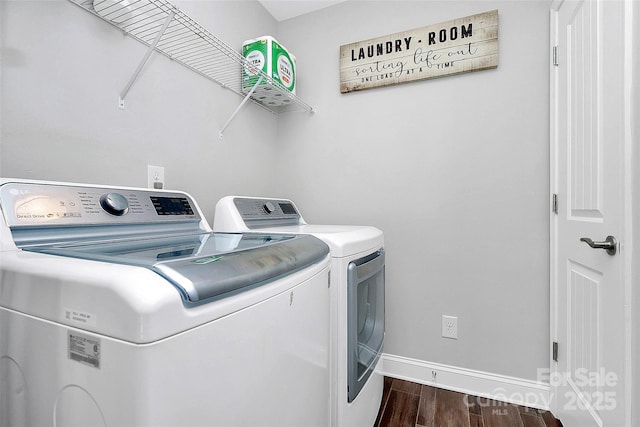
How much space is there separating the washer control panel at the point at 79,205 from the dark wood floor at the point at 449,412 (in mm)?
1485

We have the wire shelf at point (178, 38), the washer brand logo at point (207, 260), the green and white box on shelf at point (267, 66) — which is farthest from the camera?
the green and white box on shelf at point (267, 66)

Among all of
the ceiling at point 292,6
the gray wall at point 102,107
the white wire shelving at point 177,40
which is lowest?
the gray wall at point 102,107

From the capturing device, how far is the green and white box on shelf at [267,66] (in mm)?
1801

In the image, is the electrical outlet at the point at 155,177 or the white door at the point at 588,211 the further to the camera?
the electrical outlet at the point at 155,177

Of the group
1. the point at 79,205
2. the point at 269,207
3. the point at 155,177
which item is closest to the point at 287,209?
the point at 269,207

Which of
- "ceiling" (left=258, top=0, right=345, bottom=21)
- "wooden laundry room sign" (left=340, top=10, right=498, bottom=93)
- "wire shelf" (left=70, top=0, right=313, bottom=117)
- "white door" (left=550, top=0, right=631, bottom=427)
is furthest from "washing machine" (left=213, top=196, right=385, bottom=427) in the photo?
"ceiling" (left=258, top=0, right=345, bottom=21)

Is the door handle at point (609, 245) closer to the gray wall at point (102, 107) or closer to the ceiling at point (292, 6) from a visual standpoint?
the gray wall at point (102, 107)

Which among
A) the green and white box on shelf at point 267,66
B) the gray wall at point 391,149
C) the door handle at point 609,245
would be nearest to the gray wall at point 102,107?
the gray wall at point 391,149

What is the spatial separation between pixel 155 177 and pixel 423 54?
1.72 metres

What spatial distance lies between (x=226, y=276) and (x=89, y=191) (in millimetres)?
697

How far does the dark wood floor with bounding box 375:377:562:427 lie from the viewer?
1555 mm

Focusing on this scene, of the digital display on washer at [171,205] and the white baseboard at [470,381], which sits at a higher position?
the digital display on washer at [171,205]

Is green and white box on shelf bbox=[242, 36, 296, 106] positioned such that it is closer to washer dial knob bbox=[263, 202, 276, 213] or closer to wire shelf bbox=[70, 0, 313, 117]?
wire shelf bbox=[70, 0, 313, 117]

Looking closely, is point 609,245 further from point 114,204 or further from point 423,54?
point 114,204
